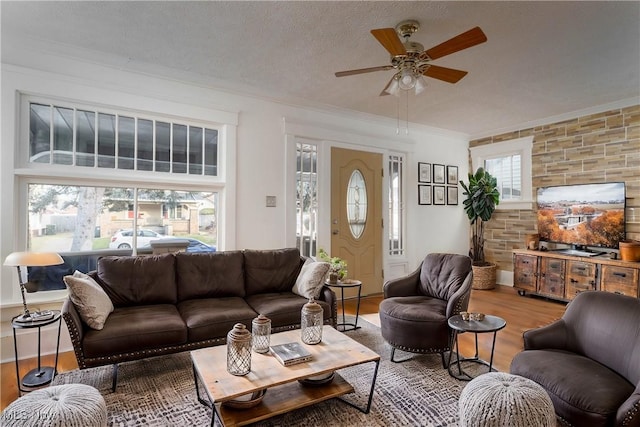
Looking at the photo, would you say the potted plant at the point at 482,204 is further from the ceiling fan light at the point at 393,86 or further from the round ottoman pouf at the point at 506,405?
the round ottoman pouf at the point at 506,405

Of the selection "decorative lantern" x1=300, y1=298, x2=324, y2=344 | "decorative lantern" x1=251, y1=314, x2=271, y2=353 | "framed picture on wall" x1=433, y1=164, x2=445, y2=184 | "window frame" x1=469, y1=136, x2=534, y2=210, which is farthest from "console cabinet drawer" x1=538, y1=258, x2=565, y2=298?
"decorative lantern" x1=251, y1=314, x2=271, y2=353

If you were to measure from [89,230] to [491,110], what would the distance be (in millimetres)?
5205

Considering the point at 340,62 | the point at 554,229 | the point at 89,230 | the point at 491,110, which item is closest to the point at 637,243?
the point at 554,229

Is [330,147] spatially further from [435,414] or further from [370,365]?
[435,414]

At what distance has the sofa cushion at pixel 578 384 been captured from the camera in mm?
1612

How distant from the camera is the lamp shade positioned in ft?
7.66

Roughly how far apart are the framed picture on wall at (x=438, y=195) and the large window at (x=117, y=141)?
3823 millimetres

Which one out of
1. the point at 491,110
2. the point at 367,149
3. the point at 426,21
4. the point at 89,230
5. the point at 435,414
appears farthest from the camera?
the point at 367,149

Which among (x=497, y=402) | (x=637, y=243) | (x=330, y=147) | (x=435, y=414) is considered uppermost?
(x=330, y=147)

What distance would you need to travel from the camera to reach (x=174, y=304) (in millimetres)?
3018

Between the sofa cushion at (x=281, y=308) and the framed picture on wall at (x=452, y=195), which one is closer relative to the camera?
the sofa cushion at (x=281, y=308)

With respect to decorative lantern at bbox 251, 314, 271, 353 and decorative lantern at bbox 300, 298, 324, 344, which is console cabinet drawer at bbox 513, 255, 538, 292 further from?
decorative lantern at bbox 251, 314, 271, 353

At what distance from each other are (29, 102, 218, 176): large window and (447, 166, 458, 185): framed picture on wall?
4151 millimetres

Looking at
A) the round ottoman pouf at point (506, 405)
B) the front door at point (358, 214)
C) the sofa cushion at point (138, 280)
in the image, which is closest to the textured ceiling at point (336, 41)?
the front door at point (358, 214)
